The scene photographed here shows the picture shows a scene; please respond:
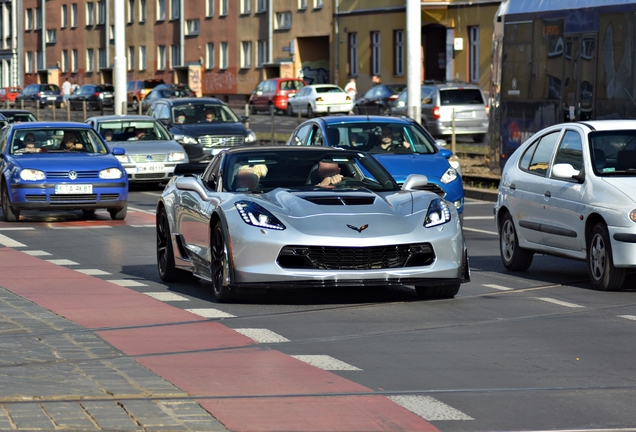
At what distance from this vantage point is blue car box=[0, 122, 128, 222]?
20625mm

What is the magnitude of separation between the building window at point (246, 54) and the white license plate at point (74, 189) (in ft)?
194

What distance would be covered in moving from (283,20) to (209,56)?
29.6 ft

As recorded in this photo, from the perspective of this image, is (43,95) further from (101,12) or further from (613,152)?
(613,152)

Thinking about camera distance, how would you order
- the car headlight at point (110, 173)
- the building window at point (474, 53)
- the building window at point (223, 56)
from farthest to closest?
the building window at point (223, 56) → the building window at point (474, 53) → the car headlight at point (110, 173)

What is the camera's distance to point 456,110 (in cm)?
4059

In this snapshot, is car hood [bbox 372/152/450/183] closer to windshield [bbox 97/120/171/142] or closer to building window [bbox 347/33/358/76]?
windshield [bbox 97/120/171/142]

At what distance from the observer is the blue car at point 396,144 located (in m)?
18.2

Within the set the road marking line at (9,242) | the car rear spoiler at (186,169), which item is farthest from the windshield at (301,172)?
the road marking line at (9,242)

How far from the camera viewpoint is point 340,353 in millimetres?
8680

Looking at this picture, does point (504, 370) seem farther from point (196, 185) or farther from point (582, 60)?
point (582, 60)

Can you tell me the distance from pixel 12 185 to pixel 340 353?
12.9 m

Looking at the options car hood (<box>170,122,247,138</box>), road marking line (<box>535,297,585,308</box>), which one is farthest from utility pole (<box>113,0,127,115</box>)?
road marking line (<box>535,297,585,308</box>)

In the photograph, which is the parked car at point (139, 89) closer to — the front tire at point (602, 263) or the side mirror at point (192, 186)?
the side mirror at point (192, 186)

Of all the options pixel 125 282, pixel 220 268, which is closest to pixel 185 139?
pixel 125 282
